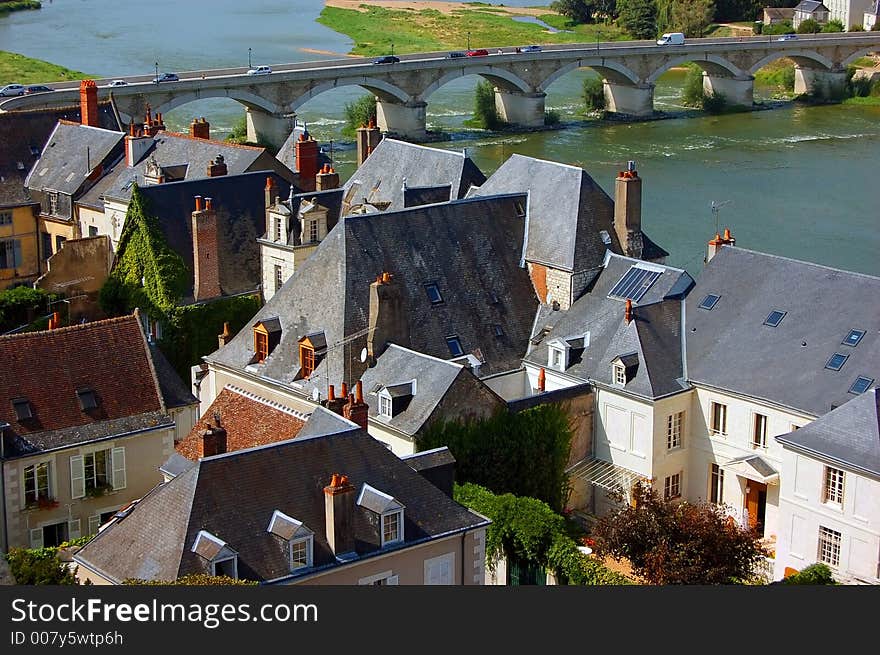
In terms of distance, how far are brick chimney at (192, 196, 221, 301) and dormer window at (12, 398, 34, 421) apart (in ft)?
35.1

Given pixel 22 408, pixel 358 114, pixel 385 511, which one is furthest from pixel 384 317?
pixel 358 114

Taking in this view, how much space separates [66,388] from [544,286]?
11523mm

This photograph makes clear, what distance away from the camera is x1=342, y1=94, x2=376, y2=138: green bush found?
244ft

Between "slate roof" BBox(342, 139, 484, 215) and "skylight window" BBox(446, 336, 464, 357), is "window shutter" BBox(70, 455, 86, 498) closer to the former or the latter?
"skylight window" BBox(446, 336, 464, 357)

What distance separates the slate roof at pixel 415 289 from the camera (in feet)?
104

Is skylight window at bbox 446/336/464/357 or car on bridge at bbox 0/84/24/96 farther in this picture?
car on bridge at bbox 0/84/24/96

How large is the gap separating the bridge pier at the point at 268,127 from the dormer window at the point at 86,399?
152ft

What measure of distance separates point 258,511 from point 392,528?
2017 mm

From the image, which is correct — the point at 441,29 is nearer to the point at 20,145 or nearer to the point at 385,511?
the point at 20,145

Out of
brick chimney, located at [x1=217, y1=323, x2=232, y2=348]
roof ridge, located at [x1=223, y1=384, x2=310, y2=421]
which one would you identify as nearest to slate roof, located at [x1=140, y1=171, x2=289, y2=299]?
brick chimney, located at [x1=217, y1=323, x2=232, y2=348]

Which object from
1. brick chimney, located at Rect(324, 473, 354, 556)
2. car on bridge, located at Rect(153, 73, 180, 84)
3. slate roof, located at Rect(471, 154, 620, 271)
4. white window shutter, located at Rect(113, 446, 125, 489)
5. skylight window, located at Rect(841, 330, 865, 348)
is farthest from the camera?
car on bridge, located at Rect(153, 73, 180, 84)

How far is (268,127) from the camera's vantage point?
74.2 m

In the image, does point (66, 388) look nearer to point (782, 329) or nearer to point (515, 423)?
point (515, 423)

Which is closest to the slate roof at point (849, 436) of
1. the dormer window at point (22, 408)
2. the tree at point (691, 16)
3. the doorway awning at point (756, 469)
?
the doorway awning at point (756, 469)
